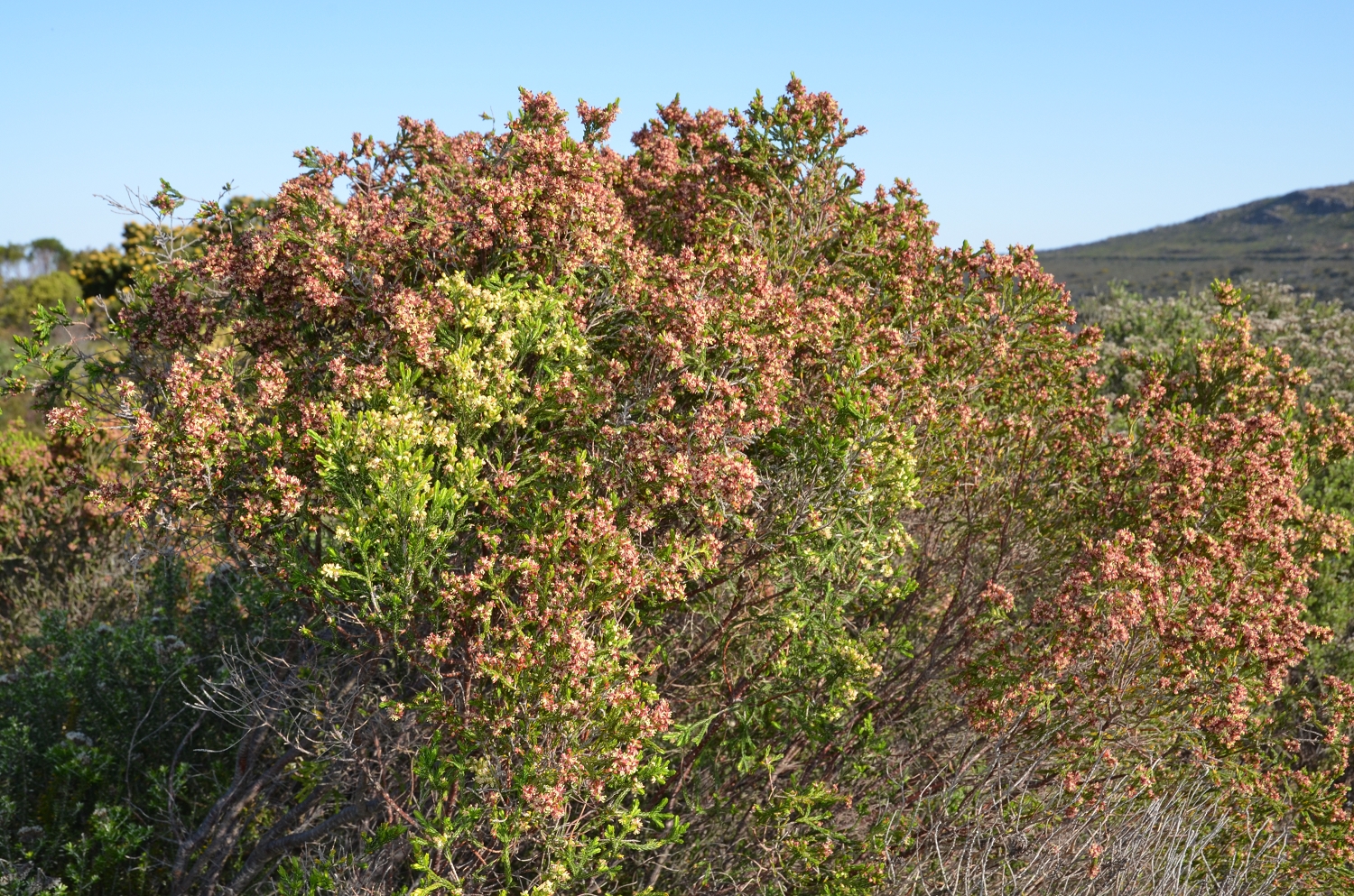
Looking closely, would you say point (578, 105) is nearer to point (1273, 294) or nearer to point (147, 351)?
point (147, 351)

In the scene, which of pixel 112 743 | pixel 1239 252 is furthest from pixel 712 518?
pixel 1239 252

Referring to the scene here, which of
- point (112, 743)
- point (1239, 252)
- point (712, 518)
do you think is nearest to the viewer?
point (712, 518)

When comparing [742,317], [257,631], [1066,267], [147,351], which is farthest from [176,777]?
[1066,267]

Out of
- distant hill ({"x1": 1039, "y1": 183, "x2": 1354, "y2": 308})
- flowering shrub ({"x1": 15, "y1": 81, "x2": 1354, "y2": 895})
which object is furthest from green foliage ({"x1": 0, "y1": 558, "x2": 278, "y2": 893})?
distant hill ({"x1": 1039, "y1": 183, "x2": 1354, "y2": 308})

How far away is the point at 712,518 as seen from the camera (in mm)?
4637

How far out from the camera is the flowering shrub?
438cm

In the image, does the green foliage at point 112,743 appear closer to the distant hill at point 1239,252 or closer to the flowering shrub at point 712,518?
the flowering shrub at point 712,518

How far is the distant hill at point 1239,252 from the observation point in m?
51.9

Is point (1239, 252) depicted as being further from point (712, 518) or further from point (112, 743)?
point (112, 743)

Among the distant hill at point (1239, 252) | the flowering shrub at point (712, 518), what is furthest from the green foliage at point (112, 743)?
the distant hill at point (1239, 252)

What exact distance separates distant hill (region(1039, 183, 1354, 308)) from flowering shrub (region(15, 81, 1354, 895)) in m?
43.0

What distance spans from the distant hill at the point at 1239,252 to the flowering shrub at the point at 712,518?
43.0 metres

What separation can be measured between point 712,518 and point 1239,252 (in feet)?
249

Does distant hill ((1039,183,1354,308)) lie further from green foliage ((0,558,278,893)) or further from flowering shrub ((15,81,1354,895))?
green foliage ((0,558,278,893))
